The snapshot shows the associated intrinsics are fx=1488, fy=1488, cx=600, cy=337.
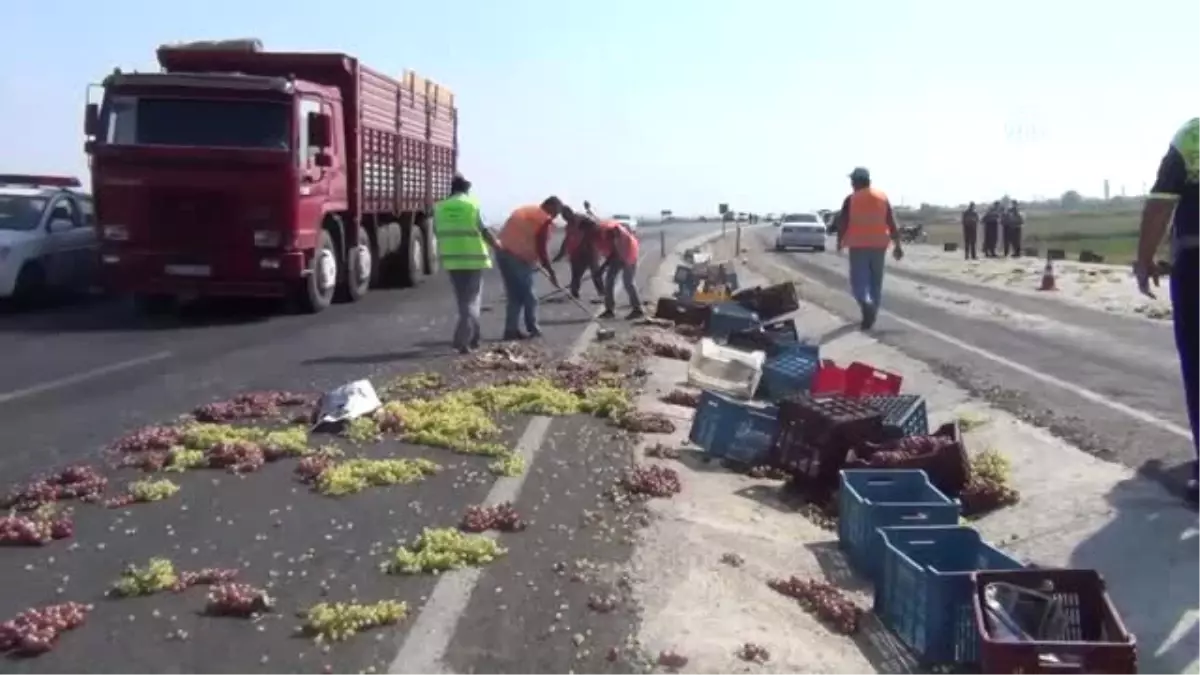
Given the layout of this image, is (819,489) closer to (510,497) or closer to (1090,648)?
(510,497)

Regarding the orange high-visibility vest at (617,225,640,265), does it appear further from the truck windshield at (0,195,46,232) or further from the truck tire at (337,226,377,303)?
the truck windshield at (0,195,46,232)

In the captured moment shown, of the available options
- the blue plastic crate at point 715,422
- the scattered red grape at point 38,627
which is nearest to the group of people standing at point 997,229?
the blue plastic crate at point 715,422

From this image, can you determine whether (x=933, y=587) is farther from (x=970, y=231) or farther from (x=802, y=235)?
(x=802, y=235)

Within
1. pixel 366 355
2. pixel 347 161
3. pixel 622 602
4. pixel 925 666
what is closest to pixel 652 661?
pixel 622 602

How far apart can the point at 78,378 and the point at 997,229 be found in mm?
46179

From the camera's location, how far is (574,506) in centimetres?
862

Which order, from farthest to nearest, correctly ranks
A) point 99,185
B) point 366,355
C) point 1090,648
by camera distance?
1. point 99,185
2. point 366,355
3. point 1090,648

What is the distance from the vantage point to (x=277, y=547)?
7.44 metres

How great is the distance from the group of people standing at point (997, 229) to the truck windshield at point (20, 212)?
116 ft

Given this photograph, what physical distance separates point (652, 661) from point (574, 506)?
107 inches

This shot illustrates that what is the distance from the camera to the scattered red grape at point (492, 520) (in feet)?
25.7

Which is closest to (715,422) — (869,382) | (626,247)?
(869,382)

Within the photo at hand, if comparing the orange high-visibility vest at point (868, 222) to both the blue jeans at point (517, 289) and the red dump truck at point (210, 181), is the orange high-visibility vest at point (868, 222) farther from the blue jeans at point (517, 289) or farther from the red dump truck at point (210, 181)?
the red dump truck at point (210, 181)

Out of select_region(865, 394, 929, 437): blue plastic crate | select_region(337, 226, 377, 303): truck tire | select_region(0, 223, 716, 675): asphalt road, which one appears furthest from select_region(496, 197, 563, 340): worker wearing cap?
select_region(865, 394, 929, 437): blue plastic crate
